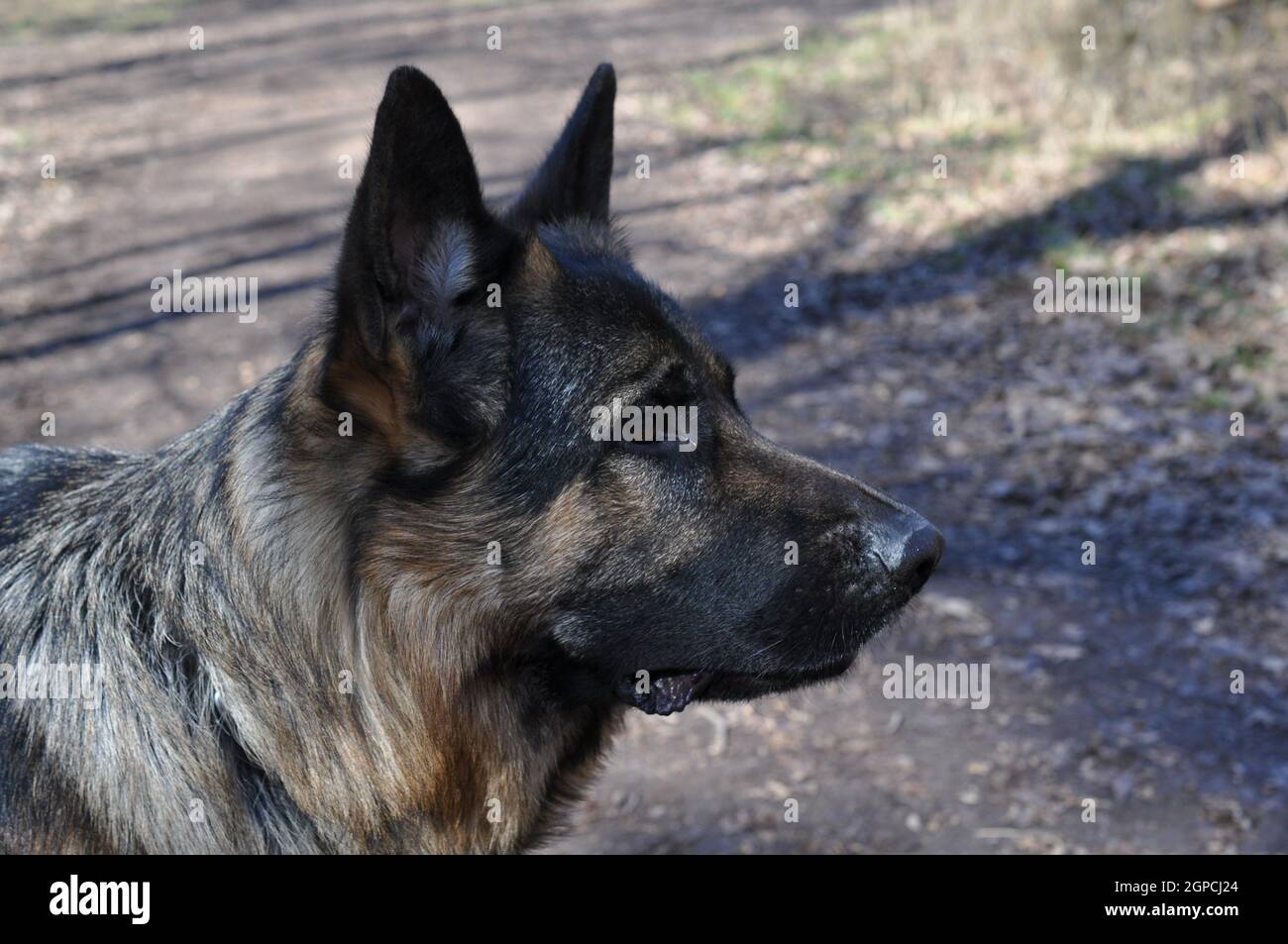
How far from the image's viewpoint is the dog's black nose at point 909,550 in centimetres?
340

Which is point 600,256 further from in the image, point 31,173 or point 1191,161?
point 31,173

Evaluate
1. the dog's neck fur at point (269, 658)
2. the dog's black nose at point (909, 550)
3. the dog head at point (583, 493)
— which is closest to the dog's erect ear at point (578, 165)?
the dog head at point (583, 493)

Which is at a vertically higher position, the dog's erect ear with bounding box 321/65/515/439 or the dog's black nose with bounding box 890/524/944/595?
the dog's erect ear with bounding box 321/65/515/439

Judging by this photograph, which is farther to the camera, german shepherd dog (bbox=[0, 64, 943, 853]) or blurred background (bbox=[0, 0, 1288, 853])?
Answer: blurred background (bbox=[0, 0, 1288, 853])

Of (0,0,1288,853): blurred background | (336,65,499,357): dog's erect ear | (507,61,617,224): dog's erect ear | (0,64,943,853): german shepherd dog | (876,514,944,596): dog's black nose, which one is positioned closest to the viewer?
(336,65,499,357): dog's erect ear

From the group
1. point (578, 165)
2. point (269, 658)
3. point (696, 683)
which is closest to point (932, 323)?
point (578, 165)

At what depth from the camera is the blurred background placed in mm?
5590

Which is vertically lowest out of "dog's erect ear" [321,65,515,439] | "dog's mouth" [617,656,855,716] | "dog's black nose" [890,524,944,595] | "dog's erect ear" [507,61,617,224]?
"dog's mouth" [617,656,855,716]

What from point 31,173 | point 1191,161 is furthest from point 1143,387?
point 31,173

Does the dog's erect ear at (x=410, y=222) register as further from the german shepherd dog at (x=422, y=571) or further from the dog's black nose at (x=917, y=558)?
the dog's black nose at (x=917, y=558)

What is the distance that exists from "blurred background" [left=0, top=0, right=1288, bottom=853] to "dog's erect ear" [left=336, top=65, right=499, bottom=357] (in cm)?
105

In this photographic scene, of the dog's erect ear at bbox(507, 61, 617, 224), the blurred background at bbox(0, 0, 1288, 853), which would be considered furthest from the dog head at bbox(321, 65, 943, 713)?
the blurred background at bbox(0, 0, 1288, 853)

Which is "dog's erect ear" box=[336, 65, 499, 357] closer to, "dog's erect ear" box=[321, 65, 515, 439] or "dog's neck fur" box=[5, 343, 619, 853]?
"dog's erect ear" box=[321, 65, 515, 439]

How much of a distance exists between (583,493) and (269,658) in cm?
98
